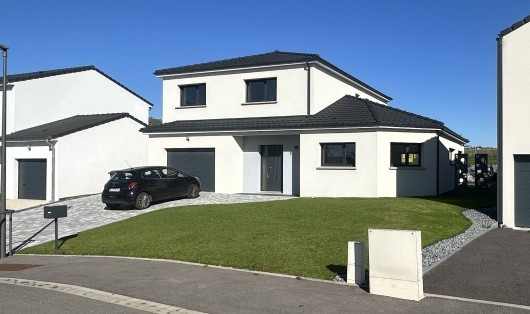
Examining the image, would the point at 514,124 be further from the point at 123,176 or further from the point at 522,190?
the point at 123,176

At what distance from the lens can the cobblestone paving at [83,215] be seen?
1415cm

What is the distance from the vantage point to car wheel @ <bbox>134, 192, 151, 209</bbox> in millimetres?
17312

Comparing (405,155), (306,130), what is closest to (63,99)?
(306,130)

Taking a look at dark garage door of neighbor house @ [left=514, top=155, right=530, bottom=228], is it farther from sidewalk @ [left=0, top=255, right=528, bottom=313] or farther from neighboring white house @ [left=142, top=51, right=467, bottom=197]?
sidewalk @ [left=0, top=255, right=528, bottom=313]

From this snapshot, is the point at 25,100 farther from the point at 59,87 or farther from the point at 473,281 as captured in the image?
the point at 473,281

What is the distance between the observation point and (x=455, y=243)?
9984 millimetres

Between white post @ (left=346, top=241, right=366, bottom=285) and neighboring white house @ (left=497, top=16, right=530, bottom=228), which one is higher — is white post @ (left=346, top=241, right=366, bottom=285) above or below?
below

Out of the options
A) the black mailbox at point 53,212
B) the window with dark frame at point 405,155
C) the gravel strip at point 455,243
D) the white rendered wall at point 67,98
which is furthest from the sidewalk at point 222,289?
the white rendered wall at point 67,98

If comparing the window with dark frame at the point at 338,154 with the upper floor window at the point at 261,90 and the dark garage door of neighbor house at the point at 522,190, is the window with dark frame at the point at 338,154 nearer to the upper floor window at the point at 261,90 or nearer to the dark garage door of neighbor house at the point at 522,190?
the upper floor window at the point at 261,90

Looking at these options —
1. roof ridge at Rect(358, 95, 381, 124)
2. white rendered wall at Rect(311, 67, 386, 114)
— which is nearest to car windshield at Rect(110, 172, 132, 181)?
white rendered wall at Rect(311, 67, 386, 114)

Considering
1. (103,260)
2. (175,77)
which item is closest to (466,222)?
(103,260)

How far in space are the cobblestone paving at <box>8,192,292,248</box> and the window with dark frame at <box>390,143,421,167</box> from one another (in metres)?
5.35

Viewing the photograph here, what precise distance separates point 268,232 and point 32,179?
16906 mm

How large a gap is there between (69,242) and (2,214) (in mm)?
1866
